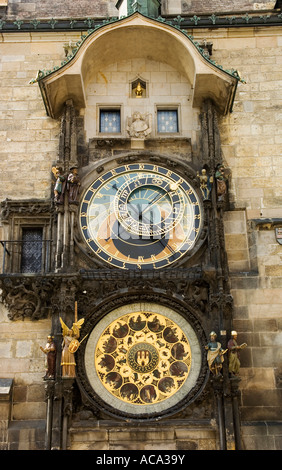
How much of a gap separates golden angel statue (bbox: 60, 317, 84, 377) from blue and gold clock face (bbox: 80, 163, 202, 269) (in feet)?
4.04

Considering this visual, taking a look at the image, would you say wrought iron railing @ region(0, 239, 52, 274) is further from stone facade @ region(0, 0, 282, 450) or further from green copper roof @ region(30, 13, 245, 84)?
green copper roof @ region(30, 13, 245, 84)

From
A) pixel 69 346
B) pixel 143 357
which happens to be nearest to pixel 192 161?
pixel 143 357

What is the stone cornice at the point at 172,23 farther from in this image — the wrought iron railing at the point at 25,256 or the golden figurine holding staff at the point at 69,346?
the golden figurine holding staff at the point at 69,346

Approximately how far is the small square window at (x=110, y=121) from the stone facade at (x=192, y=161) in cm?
13

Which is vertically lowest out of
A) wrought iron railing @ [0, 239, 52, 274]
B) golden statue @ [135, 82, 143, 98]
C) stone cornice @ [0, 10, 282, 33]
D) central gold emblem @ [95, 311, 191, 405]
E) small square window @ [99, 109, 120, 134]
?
central gold emblem @ [95, 311, 191, 405]

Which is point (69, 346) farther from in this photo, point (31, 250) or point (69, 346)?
point (31, 250)

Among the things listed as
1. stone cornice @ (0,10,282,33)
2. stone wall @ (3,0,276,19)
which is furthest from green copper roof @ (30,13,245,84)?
stone wall @ (3,0,276,19)

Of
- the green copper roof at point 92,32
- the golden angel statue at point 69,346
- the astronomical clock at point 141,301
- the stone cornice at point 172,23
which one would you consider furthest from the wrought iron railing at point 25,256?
the stone cornice at point 172,23

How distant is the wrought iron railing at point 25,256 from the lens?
11.0 meters

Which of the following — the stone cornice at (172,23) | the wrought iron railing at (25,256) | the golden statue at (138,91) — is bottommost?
the wrought iron railing at (25,256)

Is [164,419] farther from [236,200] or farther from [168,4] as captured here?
[168,4]

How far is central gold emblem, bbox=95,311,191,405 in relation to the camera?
10109mm

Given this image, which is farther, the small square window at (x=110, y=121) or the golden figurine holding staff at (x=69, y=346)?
the small square window at (x=110, y=121)

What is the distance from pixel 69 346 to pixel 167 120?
4.14m
